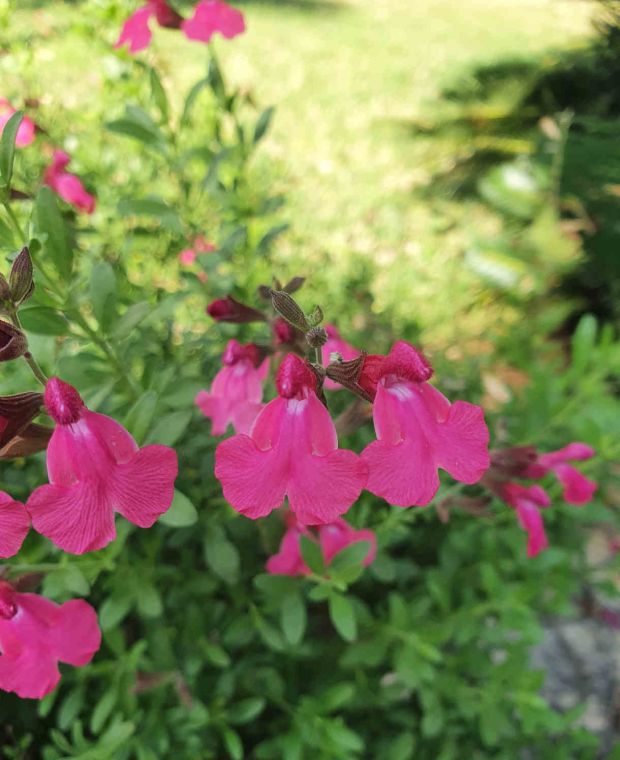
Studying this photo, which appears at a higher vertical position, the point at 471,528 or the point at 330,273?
the point at 471,528

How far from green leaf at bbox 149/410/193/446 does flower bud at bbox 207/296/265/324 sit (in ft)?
0.43

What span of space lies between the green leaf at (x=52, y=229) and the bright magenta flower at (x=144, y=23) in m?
0.46

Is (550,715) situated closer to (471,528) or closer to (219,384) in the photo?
(471,528)

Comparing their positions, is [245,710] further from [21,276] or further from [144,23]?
[144,23]

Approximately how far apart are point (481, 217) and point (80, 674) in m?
2.98

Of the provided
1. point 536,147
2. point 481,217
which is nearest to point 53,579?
point 536,147

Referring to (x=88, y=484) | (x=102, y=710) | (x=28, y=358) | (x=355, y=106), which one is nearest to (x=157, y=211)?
(x=28, y=358)

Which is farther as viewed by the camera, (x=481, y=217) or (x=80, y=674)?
(x=481, y=217)

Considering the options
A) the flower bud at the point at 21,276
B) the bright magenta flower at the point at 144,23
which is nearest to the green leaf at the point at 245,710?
the flower bud at the point at 21,276

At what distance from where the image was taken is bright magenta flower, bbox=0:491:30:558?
2.09ft

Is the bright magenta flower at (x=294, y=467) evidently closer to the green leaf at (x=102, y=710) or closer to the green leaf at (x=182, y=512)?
the green leaf at (x=182, y=512)

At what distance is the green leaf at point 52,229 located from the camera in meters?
0.86

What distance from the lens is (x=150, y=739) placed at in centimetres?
108

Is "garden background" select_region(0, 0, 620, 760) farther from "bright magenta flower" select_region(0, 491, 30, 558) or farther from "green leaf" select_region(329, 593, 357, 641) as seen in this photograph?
"bright magenta flower" select_region(0, 491, 30, 558)
